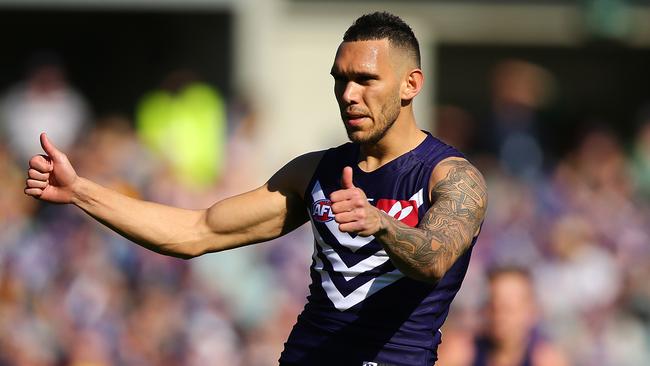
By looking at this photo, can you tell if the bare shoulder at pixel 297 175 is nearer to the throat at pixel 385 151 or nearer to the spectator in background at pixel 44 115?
the throat at pixel 385 151

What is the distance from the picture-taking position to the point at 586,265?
1226cm

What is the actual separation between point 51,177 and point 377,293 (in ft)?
5.28

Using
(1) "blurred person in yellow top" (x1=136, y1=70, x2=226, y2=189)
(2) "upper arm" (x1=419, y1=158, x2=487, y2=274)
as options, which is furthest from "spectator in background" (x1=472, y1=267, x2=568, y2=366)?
(1) "blurred person in yellow top" (x1=136, y1=70, x2=226, y2=189)

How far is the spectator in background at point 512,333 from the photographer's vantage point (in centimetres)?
855

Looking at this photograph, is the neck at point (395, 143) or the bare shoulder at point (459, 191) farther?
the neck at point (395, 143)

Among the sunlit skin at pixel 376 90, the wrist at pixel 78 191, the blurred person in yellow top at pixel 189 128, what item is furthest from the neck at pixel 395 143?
the blurred person in yellow top at pixel 189 128

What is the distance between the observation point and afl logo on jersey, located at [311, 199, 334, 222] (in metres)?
5.94

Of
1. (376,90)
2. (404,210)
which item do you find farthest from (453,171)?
(376,90)

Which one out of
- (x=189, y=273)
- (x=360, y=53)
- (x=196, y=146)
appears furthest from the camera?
(x=196, y=146)

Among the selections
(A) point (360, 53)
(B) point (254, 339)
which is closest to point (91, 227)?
(B) point (254, 339)

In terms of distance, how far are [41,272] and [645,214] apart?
6122mm

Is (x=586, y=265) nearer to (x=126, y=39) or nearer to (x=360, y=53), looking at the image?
(x=360, y=53)

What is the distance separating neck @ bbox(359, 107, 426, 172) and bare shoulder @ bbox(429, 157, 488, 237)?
0.81 feet

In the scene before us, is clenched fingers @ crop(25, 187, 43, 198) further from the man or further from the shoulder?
the shoulder
